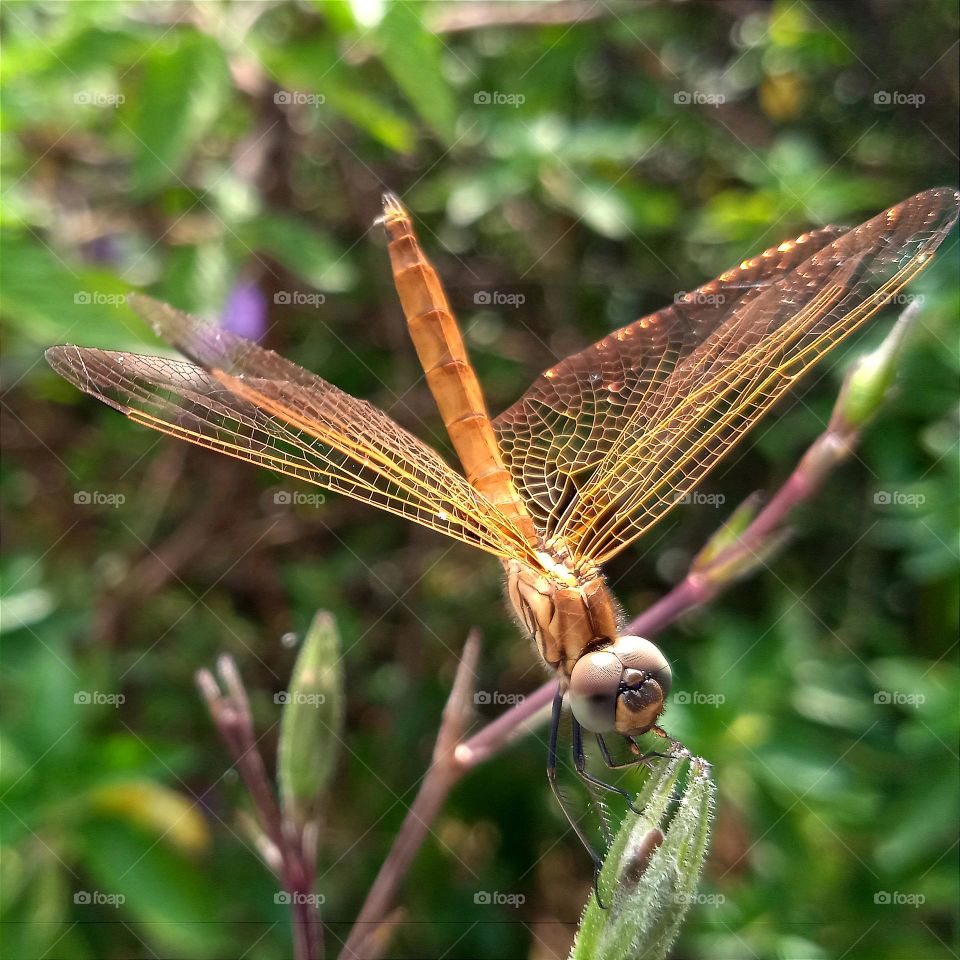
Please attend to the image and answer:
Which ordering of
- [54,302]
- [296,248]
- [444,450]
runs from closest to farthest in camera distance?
[54,302], [296,248], [444,450]

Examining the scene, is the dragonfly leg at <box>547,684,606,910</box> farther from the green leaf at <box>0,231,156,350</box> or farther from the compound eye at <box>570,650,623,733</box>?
the green leaf at <box>0,231,156,350</box>

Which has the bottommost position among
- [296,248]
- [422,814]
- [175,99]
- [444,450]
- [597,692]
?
[422,814]

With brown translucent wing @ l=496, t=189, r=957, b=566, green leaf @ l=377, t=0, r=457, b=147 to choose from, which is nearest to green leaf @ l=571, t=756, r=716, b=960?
brown translucent wing @ l=496, t=189, r=957, b=566

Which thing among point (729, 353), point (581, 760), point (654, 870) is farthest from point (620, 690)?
point (729, 353)

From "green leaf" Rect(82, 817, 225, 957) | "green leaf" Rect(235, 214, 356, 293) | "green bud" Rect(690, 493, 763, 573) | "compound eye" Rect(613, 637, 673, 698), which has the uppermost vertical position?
"green leaf" Rect(235, 214, 356, 293)

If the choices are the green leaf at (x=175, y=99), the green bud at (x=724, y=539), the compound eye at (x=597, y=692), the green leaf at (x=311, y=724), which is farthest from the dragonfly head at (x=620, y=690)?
the green leaf at (x=175, y=99)

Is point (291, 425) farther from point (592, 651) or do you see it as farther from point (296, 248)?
point (296, 248)

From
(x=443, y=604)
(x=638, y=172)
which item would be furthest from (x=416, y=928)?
(x=638, y=172)
